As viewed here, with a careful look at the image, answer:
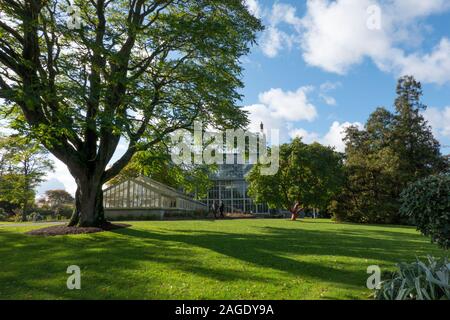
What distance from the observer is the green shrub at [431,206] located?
607 cm

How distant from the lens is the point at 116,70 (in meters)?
14.7

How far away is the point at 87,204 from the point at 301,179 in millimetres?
24787

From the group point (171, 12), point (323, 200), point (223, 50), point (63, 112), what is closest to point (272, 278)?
point (63, 112)

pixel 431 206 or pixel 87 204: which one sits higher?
pixel 431 206

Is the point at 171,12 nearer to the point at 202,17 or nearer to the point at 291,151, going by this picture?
the point at 202,17

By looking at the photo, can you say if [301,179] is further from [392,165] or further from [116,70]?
[116,70]

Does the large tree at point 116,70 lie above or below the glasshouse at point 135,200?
above

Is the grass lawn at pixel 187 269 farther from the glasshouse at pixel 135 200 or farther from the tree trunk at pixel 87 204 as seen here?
the glasshouse at pixel 135 200

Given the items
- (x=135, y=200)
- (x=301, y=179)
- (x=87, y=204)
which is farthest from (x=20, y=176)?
(x=301, y=179)

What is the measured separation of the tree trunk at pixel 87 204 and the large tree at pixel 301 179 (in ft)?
72.9

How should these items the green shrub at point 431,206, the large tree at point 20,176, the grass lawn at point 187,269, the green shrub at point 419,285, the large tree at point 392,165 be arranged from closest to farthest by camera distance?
the green shrub at point 419,285, the grass lawn at point 187,269, the green shrub at point 431,206, the large tree at point 20,176, the large tree at point 392,165

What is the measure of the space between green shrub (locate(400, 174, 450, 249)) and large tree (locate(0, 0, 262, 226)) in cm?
951

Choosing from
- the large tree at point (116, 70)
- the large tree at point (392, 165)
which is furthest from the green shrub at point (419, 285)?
the large tree at point (392, 165)

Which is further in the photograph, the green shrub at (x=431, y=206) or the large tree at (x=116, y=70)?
the large tree at (x=116, y=70)
